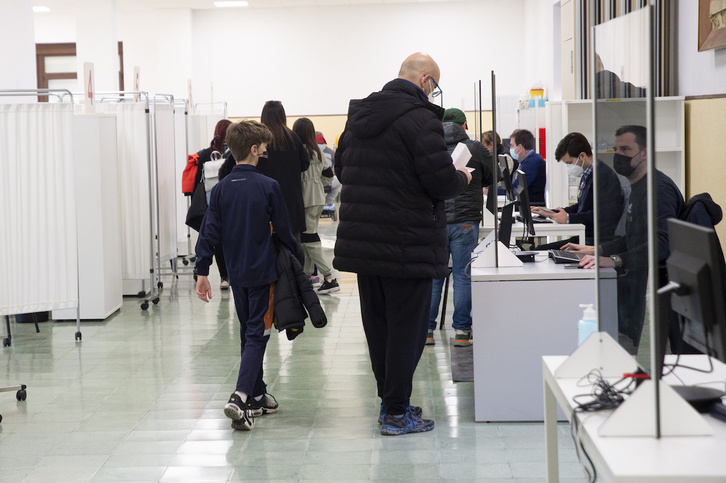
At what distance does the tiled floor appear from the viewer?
3.11 metres

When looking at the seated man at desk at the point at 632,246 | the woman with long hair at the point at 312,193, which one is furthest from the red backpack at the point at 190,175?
the seated man at desk at the point at 632,246

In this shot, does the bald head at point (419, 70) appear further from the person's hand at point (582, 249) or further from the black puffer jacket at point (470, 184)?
the black puffer jacket at point (470, 184)

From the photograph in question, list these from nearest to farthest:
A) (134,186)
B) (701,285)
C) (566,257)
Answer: (701,285)
(566,257)
(134,186)

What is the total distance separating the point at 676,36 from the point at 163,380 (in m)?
4.16

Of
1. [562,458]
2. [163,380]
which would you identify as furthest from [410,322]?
[163,380]

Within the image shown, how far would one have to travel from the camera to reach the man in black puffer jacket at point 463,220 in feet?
15.8

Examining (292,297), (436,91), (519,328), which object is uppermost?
(436,91)

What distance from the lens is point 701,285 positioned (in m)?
1.66

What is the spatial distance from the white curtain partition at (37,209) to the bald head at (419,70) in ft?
8.55

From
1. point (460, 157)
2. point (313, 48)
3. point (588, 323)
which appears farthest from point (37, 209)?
point (313, 48)

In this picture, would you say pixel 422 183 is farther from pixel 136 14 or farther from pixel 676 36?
pixel 136 14

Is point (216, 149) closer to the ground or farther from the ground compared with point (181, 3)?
closer to the ground

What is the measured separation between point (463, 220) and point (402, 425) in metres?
1.73

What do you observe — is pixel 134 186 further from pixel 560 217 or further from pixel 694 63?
pixel 694 63
